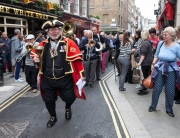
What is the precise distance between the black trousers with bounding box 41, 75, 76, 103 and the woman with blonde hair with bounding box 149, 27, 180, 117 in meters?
1.96

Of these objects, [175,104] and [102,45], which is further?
[102,45]

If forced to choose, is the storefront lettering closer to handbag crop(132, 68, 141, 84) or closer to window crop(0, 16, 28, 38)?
window crop(0, 16, 28, 38)

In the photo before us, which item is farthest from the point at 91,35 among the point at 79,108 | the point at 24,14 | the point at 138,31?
the point at 24,14

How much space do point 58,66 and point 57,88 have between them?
1.50 feet

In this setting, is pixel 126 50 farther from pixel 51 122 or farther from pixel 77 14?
pixel 77 14

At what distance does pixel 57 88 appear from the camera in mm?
4215

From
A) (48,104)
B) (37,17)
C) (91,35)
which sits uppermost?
(37,17)

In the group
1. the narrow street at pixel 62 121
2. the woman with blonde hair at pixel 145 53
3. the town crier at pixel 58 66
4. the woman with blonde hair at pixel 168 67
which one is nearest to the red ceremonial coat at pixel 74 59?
the town crier at pixel 58 66

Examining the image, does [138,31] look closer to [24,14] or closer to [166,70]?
[166,70]

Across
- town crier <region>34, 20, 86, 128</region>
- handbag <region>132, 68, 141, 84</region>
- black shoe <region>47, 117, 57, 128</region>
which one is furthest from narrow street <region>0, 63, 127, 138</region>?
handbag <region>132, 68, 141, 84</region>

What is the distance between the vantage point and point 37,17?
14.2 m

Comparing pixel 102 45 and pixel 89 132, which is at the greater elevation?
pixel 102 45

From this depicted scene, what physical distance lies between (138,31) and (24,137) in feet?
17.1

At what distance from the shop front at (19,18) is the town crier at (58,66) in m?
7.93
